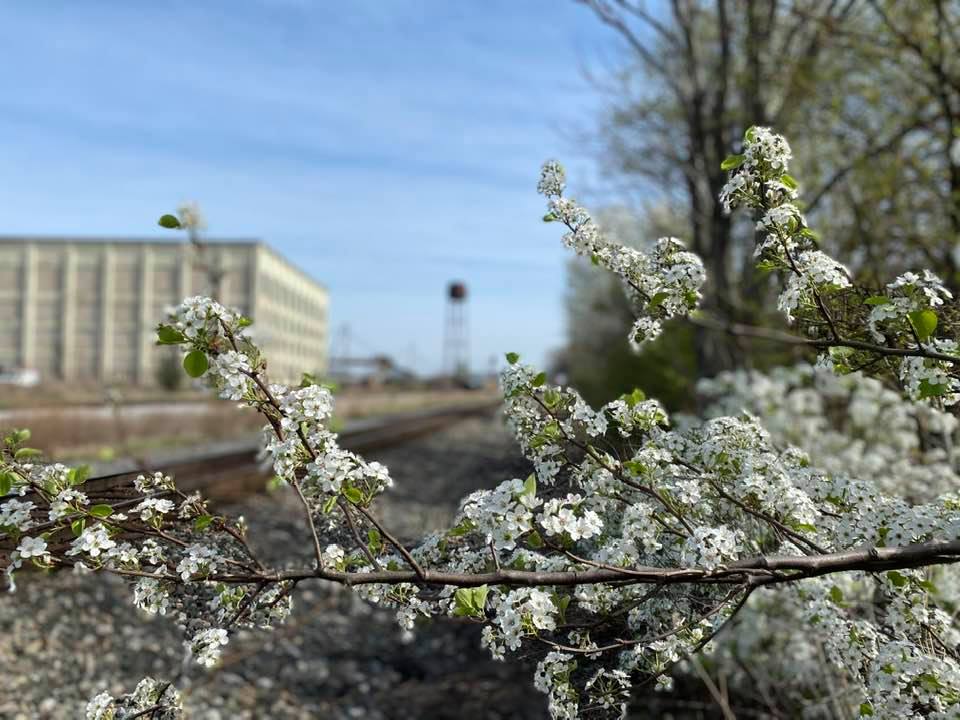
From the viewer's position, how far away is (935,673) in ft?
6.00

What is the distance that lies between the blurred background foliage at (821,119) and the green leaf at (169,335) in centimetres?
498

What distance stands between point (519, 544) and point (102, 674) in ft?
11.9

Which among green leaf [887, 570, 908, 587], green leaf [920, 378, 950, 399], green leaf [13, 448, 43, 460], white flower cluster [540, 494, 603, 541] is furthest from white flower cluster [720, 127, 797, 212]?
green leaf [13, 448, 43, 460]

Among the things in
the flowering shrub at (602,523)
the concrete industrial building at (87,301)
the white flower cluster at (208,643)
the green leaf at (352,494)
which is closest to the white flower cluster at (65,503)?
the flowering shrub at (602,523)

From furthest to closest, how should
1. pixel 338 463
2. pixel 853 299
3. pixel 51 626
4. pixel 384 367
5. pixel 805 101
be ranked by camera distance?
pixel 384 367 → pixel 805 101 → pixel 51 626 → pixel 853 299 → pixel 338 463

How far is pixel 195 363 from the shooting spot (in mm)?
1685

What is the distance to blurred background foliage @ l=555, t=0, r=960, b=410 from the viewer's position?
7.49 metres

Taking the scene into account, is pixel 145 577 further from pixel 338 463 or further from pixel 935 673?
pixel 935 673

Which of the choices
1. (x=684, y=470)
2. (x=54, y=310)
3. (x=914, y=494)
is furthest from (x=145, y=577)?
(x=54, y=310)

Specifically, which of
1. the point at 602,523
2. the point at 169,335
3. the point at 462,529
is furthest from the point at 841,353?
the point at 169,335

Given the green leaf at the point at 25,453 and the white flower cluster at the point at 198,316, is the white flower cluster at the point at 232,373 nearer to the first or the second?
the white flower cluster at the point at 198,316

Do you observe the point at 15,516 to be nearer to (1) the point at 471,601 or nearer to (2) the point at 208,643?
(2) the point at 208,643

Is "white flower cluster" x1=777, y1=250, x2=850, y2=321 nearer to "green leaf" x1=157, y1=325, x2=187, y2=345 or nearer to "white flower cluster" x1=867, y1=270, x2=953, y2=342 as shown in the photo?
"white flower cluster" x1=867, y1=270, x2=953, y2=342

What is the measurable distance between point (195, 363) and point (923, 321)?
61.0 inches
